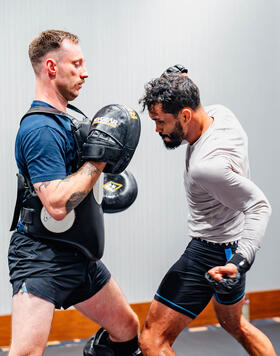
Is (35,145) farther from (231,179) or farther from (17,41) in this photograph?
(17,41)

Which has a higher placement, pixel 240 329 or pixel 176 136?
pixel 176 136

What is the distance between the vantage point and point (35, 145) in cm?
204

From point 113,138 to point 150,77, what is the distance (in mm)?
1974

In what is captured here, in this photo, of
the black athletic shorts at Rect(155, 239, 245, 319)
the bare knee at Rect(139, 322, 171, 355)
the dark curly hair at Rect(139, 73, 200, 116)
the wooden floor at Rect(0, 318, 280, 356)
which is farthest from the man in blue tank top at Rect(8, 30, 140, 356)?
the wooden floor at Rect(0, 318, 280, 356)

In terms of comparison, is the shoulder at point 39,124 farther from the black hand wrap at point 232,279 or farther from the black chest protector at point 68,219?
the black hand wrap at point 232,279

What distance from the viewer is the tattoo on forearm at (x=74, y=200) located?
204cm

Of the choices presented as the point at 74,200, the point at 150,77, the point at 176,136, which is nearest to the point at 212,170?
the point at 176,136

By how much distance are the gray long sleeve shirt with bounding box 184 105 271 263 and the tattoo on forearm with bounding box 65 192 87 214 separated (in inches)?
21.0

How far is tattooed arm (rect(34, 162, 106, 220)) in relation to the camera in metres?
2.02

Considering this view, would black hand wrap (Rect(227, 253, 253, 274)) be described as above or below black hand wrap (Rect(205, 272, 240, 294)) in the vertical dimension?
above

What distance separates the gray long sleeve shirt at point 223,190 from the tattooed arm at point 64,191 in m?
0.51

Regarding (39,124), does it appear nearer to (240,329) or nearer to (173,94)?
(173,94)

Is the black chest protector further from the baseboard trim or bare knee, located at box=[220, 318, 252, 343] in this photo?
the baseboard trim

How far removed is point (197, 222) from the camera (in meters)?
2.63
